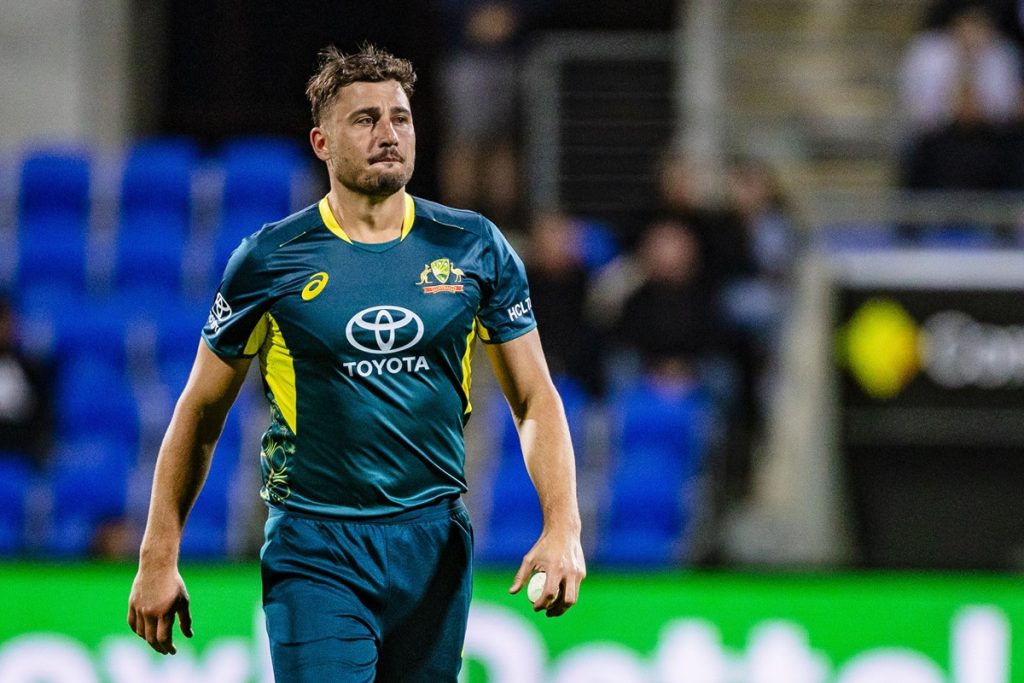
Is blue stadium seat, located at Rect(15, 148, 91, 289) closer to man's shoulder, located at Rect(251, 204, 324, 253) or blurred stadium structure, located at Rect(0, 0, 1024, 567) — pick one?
blurred stadium structure, located at Rect(0, 0, 1024, 567)

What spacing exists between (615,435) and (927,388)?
69.0 inches

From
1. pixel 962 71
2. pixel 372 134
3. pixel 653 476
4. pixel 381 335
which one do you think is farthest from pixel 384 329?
pixel 962 71

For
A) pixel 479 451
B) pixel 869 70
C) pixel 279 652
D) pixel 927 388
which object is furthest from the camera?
pixel 869 70

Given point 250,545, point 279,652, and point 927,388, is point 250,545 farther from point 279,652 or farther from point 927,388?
point 279,652

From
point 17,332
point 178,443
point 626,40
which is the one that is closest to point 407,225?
point 178,443

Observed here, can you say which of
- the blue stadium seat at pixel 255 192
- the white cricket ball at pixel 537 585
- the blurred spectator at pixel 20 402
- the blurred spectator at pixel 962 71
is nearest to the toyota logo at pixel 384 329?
the white cricket ball at pixel 537 585

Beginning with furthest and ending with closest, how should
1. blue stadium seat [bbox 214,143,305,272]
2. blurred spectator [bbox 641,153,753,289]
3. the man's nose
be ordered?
1. blue stadium seat [bbox 214,143,305,272]
2. blurred spectator [bbox 641,153,753,289]
3. the man's nose

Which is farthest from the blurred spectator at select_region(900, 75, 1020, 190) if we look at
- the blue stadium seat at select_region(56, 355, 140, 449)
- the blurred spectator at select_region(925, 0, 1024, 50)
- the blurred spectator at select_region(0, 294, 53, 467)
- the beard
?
the beard

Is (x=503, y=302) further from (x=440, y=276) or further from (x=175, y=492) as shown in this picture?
(x=175, y=492)

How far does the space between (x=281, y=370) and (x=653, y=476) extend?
5.52 metres

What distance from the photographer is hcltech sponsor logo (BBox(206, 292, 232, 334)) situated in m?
3.89

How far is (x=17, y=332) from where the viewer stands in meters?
9.77

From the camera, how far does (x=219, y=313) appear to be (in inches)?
154

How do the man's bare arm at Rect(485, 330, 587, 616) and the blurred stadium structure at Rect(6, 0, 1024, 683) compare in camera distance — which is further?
the blurred stadium structure at Rect(6, 0, 1024, 683)
